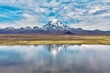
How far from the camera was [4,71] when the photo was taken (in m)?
27.6

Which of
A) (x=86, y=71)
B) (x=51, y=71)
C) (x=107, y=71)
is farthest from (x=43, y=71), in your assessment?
(x=107, y=71)

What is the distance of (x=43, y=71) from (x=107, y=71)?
6.36 m

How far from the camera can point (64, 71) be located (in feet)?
88.8

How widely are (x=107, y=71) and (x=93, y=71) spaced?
1389 millimetres

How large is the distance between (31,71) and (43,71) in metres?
1.20

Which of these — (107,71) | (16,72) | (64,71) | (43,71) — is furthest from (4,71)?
(107,71)

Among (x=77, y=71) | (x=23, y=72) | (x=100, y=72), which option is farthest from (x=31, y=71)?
(x=100, y=72)

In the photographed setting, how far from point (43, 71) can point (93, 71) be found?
16.5 ft

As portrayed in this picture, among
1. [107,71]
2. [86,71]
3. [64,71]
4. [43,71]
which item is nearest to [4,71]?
[43,71]

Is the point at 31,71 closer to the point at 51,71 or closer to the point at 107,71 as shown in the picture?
the point at 51,71

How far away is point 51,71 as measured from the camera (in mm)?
26875

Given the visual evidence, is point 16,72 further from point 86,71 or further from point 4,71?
point 86,71

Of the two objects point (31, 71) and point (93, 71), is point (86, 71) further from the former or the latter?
point (31, 71)

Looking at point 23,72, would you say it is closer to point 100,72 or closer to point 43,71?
point 43,71
